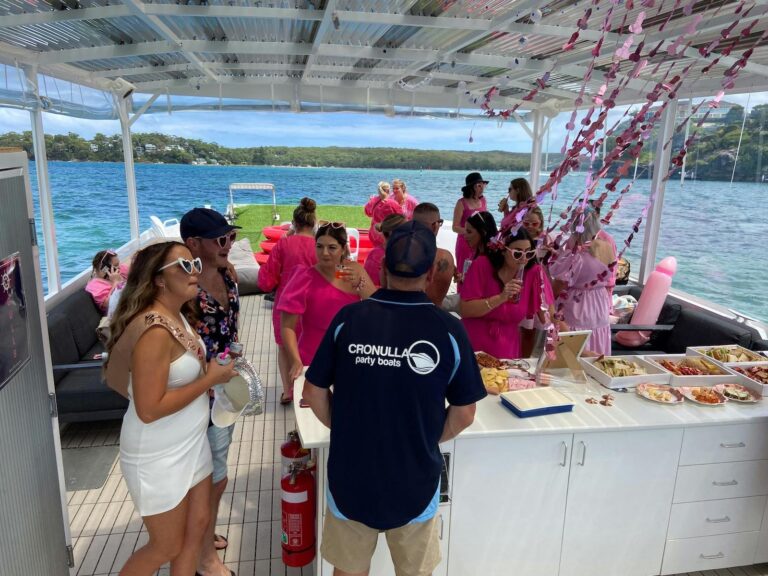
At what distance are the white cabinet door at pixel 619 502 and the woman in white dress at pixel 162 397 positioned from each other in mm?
1604

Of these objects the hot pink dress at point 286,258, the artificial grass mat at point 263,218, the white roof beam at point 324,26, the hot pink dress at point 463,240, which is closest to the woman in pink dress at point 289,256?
the hot pink dress at point 286,258

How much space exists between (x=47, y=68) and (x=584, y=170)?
5.14 meters

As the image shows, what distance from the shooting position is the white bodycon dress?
1862 millimetres

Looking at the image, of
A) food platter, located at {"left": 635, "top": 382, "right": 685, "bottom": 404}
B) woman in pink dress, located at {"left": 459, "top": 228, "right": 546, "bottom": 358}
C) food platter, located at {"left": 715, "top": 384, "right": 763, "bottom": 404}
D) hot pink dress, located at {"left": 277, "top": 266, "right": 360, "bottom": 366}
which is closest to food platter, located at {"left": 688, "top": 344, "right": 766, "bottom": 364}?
food platter, located at {"left": 715, "top": 384, "right": 763, "bottom": 404}

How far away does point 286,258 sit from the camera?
3996mm

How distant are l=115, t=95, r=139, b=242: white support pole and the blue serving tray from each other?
Answer: 7.11 metres

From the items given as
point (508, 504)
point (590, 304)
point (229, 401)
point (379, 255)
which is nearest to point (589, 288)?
point (590, 304)

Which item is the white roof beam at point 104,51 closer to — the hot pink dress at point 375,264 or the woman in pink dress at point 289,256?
the woman in pink dress at point 289,256

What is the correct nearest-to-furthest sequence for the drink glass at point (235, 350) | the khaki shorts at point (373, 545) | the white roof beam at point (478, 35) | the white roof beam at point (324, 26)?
the khaki shorts at point (373, 545), the drink glass at point (235, 350), the white roof beam at point (478, 35), the white roof beam at point (324, 26)

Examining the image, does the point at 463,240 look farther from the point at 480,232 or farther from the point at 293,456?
the point at 293,456

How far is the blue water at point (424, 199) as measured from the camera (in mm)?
6887

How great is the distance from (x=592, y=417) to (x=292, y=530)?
57.8 inches

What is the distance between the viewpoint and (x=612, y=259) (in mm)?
3514

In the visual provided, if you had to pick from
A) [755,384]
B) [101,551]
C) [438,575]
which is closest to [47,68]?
[101,551]
